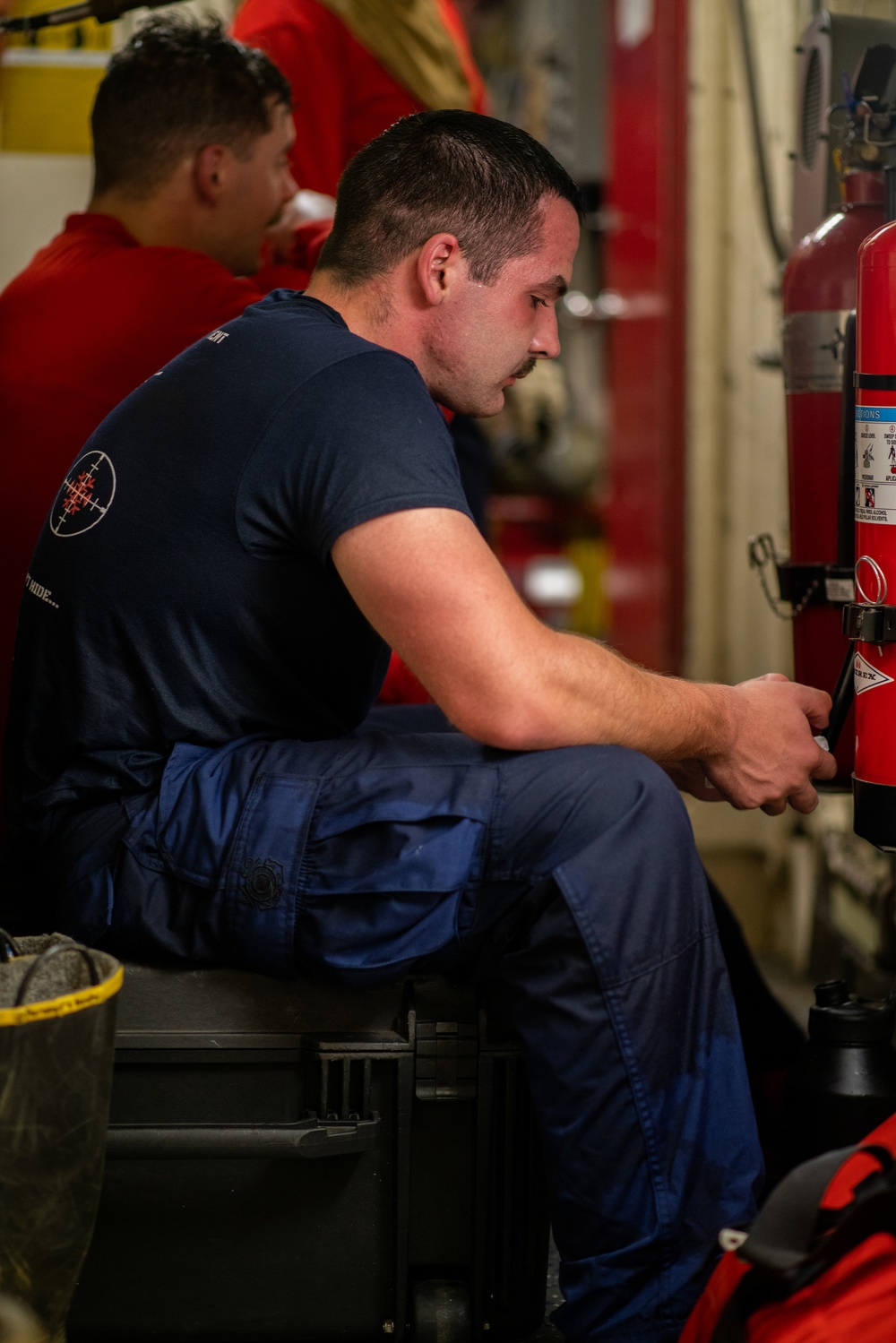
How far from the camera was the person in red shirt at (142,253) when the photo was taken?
204cm

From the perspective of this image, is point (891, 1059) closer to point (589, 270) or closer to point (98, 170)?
point (98, 170)

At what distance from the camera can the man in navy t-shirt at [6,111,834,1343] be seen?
54.2 inches

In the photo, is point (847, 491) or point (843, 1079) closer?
point (843, 1079)

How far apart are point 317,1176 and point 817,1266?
56cm

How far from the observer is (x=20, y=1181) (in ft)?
4.00

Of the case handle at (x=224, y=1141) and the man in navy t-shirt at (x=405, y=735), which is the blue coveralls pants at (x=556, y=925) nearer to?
the man in navy t-shirt at (x=405, y=735)

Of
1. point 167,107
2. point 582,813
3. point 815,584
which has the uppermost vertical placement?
point 167,107

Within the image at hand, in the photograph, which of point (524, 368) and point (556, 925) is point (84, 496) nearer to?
point (524, 368)

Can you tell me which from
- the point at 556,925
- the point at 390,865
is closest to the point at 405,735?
the point at 390,865

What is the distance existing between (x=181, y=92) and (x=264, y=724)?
1226 mm

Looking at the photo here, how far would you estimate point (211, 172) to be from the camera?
231 cm

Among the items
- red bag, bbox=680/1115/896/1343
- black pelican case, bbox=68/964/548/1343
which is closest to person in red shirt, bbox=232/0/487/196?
black pelican case, bbox=68/964/548/1343

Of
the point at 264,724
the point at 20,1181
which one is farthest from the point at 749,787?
the point at 20,1181

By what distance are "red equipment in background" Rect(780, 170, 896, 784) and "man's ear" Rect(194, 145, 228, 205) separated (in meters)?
0.94
